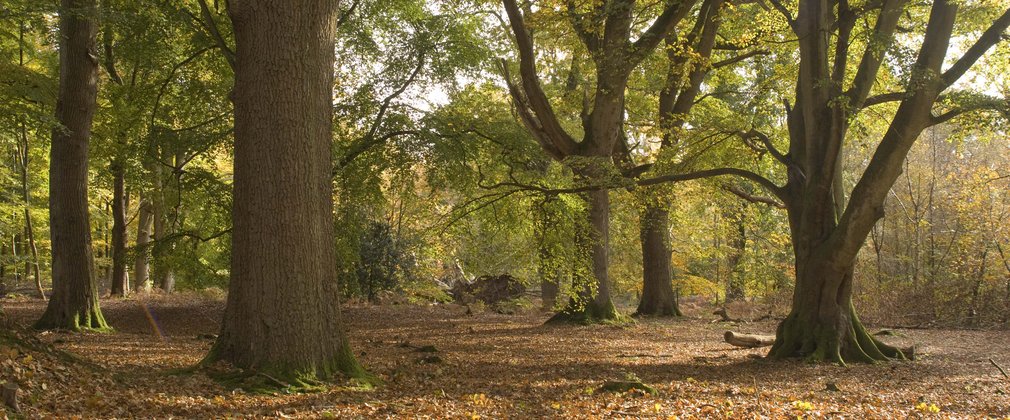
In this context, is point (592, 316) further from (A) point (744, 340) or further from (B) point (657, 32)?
(B) point (657, 32)

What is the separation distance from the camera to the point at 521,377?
8773mm

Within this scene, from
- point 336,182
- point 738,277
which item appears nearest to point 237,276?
point 336,182

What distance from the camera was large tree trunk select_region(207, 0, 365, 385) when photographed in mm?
6789

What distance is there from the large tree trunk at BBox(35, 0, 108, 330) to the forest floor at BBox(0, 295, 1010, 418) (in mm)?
949

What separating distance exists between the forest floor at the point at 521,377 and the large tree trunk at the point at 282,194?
538 mm

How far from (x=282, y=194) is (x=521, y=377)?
377 cm

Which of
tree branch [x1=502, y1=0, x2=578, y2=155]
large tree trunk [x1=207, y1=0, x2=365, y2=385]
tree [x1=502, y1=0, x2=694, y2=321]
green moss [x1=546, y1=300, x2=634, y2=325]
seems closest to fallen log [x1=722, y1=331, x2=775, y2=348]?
tree [x1=502, y1=0, x2=694, y2=321]

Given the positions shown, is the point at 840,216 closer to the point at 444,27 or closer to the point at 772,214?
the point at 444,27

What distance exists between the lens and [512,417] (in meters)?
6.20

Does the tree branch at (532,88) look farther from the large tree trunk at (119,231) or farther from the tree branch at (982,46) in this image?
the large tree trunk at (119,231)

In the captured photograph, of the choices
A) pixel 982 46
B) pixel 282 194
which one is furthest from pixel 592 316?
pixel 282 194

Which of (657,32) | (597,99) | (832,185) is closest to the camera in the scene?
(832,185)

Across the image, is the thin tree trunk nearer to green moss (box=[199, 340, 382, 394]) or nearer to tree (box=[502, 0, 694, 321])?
tree (box=[502, 0, 694, 321])

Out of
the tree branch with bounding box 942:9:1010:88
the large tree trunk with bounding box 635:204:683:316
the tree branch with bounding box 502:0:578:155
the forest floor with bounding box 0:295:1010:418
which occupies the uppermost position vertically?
the tree branch with bounding box 502:0:578:155
